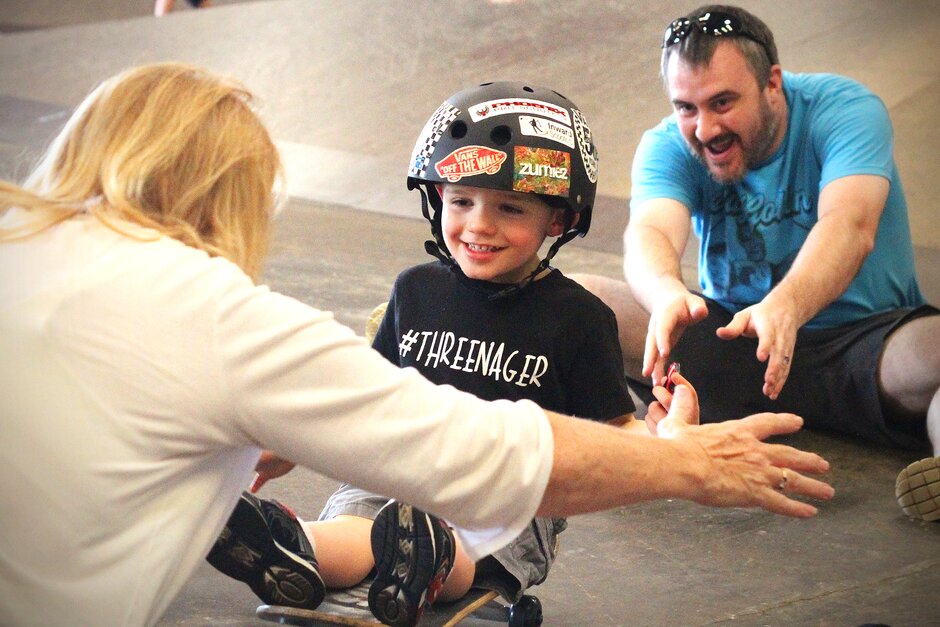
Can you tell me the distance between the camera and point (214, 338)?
1.53m

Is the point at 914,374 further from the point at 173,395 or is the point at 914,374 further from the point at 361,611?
the point at 173,395

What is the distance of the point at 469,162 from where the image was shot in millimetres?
2674

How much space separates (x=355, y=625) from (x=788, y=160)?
2.29 metres

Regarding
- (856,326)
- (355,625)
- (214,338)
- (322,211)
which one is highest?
(214,338)

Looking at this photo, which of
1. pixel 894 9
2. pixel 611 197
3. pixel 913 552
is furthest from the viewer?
pixel 894 9

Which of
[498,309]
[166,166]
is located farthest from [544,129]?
[166,166]

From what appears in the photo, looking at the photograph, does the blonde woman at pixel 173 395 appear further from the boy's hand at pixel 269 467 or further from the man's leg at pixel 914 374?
the man's leg at pixel 914 374

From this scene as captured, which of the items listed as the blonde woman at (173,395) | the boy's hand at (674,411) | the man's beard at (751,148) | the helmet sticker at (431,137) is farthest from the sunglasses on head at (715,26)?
the blonde woman at (173,395)

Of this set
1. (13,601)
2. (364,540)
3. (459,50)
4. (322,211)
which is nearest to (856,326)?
(364,540)

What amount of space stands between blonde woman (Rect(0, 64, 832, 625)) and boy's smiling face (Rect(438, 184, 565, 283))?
92 centimetres

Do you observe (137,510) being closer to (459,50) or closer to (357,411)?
(357,411)

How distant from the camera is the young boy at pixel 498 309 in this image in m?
2.55

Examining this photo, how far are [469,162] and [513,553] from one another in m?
0.84

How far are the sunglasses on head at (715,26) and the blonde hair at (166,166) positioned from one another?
7.99 feet
